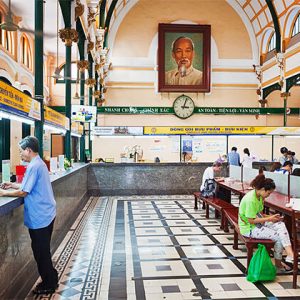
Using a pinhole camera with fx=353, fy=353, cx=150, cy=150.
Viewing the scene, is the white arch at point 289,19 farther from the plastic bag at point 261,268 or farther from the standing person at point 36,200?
the standing person at point 36,200

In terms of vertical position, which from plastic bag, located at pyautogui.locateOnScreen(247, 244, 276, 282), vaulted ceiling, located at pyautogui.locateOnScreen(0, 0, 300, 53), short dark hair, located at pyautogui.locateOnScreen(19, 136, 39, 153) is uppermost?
vaulted ceiling, located at pyautogui.locateOnScreen(0, 0, 300, 53)

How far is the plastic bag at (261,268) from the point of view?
378cm

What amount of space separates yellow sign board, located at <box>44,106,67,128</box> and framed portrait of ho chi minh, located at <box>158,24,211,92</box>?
10446 mm

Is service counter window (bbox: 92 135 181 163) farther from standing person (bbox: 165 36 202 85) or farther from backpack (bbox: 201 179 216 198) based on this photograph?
→ backpack (bbox: 201 179 216 198)

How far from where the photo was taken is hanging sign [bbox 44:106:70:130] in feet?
18.4

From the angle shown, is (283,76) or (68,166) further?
(283,76)

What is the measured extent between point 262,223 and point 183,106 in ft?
43.8

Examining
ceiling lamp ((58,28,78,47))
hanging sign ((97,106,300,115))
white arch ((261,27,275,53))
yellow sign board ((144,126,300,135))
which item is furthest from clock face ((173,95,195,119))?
ceiling lamp ((58,28,78,47))

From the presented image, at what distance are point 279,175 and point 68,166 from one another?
4.07 metres

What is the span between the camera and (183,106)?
17172mm

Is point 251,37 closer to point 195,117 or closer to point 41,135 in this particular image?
point 195,117

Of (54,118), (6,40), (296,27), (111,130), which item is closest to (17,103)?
(54,118)

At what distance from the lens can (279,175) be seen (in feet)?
20.2

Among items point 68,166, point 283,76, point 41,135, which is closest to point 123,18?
point 283,76
